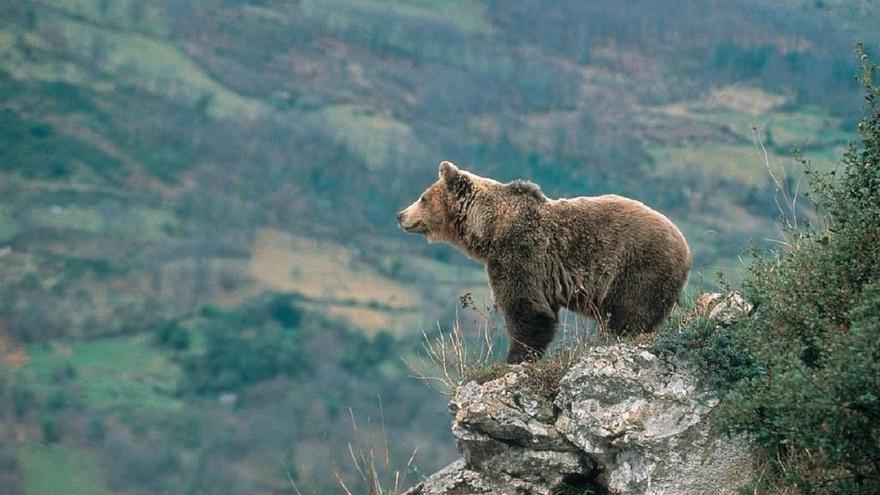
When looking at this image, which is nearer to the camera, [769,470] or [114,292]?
[769,470]

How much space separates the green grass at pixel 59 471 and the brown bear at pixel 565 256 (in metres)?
99.8

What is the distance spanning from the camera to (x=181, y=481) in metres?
134

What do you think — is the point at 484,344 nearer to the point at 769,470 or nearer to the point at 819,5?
the point at 769,470

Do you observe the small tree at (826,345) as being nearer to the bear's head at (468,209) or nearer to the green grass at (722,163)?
the bear's head at (468,209)

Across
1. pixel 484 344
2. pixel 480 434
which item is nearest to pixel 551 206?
pixel 484 344

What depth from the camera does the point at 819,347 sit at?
941cm

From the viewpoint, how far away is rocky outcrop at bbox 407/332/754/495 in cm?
1140

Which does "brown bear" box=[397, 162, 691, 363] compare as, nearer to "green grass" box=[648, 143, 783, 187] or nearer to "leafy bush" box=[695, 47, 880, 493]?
"leafy bush" box=[695, 47, 880, 493]

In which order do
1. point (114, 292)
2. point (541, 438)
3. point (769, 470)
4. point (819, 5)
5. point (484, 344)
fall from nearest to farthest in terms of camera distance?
point (769, 470)
point (541, 438)
point (484, 344)
point (114, 292)
point (819, 5)

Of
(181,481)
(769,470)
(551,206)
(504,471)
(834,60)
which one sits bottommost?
(181,481)

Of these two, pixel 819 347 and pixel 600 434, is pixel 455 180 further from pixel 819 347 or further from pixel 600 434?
pixel 819 347

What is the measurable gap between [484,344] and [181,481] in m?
126

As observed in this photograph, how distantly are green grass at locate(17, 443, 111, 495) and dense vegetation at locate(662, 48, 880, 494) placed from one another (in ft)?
337

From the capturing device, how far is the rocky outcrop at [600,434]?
1140cm
